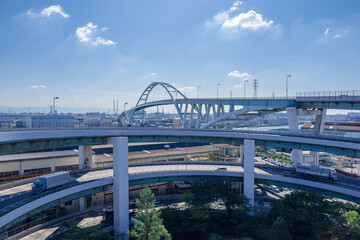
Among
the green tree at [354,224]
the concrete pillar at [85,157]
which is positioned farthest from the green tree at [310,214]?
the concrete pillar at [85,157]

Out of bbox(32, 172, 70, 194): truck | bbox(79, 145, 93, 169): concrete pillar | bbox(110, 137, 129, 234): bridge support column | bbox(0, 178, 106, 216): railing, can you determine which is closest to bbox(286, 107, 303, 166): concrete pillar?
bbox(110, 137, 129, 234): bridge support column

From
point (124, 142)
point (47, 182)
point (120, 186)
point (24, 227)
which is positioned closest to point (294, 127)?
point (124, 142)

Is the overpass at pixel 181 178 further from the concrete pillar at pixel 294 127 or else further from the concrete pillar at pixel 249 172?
the concrete pillar at pixel 294 127

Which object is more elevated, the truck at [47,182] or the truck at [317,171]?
the truck at [47,182]

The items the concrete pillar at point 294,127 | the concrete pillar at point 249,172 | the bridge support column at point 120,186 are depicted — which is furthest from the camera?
the concrete pillar at point 294,127

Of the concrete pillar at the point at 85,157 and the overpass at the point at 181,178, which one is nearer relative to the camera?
the overpass at the point at 181,178

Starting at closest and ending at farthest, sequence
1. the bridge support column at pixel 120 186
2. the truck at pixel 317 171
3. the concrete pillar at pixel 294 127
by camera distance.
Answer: the bridge support column at pixel 120 186 < the truck at pixel 317 171 < the concrete pillar at pixel 294 127
